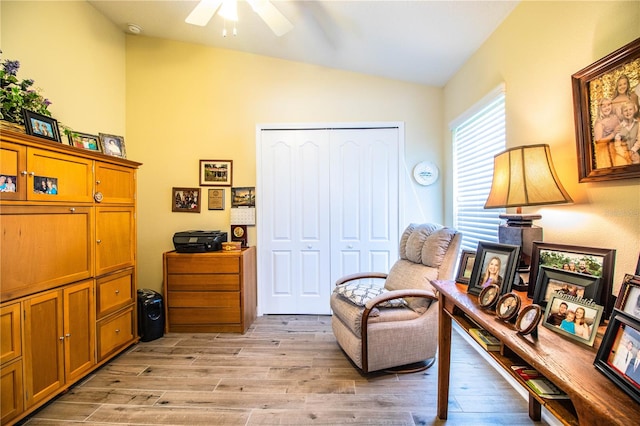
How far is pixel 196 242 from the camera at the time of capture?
2.81 meters

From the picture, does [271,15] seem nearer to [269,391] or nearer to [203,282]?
[203,282]

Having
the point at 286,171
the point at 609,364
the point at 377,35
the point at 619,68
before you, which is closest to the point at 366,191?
the point at 286,171

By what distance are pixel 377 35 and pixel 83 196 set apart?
271cm

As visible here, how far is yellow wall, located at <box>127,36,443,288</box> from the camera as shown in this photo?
10.3 ft

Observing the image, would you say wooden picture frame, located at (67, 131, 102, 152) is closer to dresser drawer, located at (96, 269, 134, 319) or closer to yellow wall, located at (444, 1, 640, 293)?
dresser drawer, located at (96, 269, 134, 319)

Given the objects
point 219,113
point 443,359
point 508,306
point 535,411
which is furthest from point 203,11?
point 535,411

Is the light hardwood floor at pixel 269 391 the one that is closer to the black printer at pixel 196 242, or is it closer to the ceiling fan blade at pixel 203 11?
the black printer at pixel 196 242

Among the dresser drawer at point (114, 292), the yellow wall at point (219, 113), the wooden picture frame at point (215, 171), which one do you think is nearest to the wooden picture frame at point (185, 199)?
the yellow wall at point (219, 113)

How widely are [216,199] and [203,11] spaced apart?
1.85 metres

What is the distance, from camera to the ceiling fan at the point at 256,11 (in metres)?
1.77

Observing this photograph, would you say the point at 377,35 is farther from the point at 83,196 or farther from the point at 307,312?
the point at 307,312

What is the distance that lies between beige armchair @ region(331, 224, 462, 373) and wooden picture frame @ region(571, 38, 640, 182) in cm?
95

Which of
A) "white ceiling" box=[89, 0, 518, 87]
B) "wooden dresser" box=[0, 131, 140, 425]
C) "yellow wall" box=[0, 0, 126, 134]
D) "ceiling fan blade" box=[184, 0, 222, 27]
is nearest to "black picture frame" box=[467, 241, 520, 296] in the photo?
"white ceiling" box=[89, 0, 518, 87]

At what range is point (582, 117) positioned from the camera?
1294 mm
